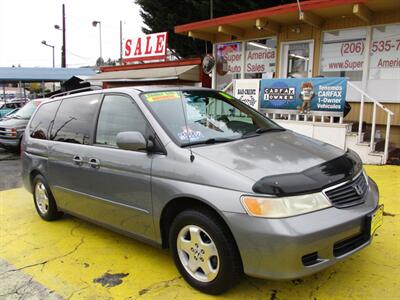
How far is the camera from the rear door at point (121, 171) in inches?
136

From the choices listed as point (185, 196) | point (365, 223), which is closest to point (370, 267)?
point (365, 223)

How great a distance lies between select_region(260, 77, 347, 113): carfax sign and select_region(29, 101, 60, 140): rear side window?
16.4 feet

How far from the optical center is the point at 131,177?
3.53 metres

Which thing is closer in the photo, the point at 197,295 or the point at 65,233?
the point at 197,295

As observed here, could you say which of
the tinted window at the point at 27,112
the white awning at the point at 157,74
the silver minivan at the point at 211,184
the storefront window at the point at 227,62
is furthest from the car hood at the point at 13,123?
the silver minivan at the point at 211,184

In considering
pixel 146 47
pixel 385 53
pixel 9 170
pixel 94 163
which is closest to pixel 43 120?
pixel 94 163

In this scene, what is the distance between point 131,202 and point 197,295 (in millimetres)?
1044

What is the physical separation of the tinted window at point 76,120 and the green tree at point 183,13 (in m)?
11.2

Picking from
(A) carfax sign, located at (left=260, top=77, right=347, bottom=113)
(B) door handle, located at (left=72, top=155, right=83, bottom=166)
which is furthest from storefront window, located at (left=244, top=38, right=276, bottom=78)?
(B) door handle, located at (left=72, top=155, right=83, bottom=166)

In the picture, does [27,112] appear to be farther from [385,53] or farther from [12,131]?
[385,53]

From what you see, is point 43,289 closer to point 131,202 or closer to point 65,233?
point 131,202

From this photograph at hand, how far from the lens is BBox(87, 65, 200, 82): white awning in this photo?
13.2 meters

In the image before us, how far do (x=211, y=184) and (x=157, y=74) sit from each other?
1165 cm

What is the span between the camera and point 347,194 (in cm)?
293
